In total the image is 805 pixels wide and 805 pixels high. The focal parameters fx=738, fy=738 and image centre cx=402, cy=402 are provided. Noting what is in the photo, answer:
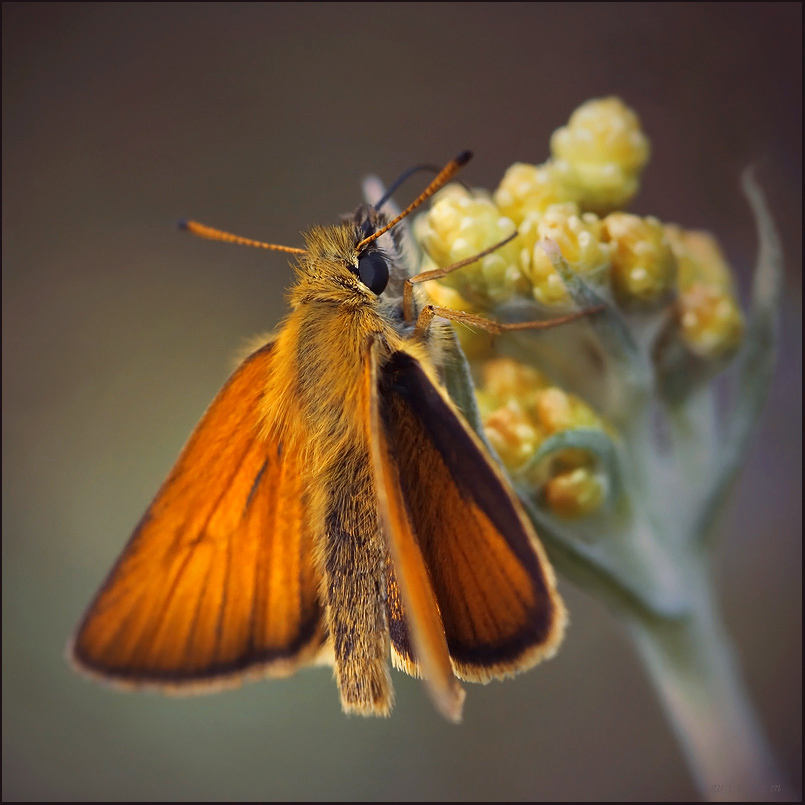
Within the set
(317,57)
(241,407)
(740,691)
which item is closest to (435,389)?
(241,407)

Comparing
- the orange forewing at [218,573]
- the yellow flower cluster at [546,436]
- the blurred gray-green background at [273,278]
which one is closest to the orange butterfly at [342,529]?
the orange forewing at [218,573]

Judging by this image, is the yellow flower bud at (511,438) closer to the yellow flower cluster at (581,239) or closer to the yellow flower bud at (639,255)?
the yellow flower cluster at (581,239)

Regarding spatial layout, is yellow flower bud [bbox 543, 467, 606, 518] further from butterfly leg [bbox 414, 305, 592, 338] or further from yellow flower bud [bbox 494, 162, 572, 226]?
yellow flower bud [bbox 494, 162, 572, 226]

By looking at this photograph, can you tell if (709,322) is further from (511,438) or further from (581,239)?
(511,438)

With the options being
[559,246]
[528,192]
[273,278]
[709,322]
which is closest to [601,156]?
[528,192]

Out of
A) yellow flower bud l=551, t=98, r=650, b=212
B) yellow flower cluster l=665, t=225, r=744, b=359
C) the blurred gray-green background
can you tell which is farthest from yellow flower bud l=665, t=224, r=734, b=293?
the blurred gray-green background

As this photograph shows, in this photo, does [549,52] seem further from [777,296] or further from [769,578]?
[769,578]
